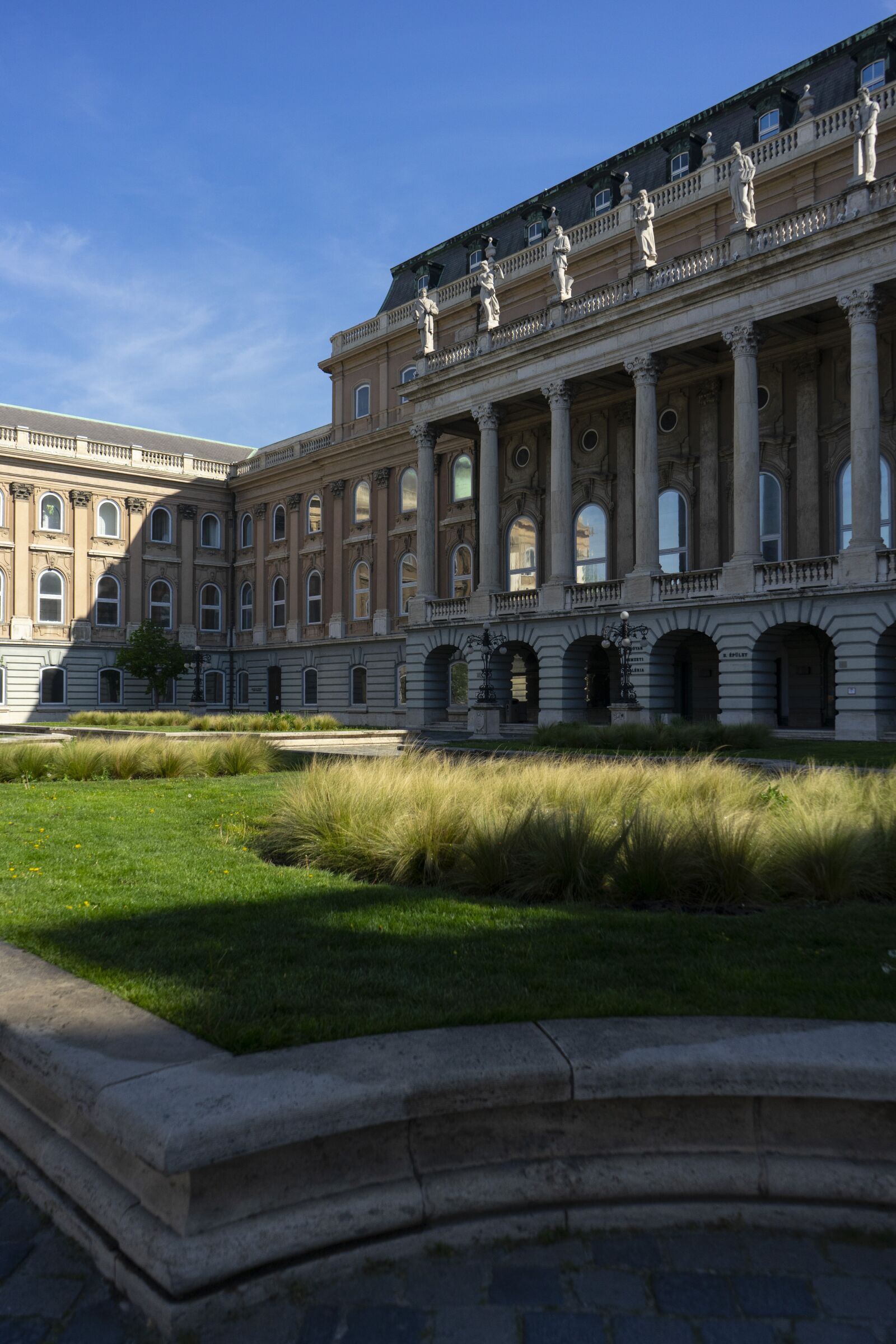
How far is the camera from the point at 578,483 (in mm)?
42094

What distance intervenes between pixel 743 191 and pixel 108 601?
40.8 meters

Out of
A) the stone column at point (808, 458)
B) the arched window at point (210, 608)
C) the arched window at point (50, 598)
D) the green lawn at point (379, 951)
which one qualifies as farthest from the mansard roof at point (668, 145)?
the green lawn at point (379, 951)

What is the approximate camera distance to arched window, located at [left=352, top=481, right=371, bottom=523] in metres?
53.4

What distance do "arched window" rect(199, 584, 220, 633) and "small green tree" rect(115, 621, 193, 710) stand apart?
238 inches

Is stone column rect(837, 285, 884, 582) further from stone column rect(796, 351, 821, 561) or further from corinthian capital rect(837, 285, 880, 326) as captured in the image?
stone column rect(796, 351, 821, 561)

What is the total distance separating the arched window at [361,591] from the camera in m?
52.9

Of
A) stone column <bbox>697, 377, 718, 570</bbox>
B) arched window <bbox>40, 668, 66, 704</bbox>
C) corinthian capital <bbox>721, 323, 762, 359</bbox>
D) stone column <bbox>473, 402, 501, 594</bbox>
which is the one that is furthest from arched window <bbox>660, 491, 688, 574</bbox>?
arched window <bbox>40, 668, 66, 704</bbox>

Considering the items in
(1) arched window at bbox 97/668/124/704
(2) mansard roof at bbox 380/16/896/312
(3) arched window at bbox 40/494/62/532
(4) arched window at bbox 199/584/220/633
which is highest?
(2) mansard roof at bbox 380/16/896/312

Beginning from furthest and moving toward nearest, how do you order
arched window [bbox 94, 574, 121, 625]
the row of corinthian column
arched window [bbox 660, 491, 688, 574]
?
1. arched window [bbox 94, 574, 121, 625]
2. arched window [bbox 660, 491, 688, 574]
3. the row of corinthian column

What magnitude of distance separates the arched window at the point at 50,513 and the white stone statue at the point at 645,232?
35.8 metres

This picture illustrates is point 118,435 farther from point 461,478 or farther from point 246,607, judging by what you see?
point 461,478

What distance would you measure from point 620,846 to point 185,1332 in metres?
4.92

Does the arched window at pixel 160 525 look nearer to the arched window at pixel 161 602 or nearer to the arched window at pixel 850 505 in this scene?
the arched window at pixel 161 602

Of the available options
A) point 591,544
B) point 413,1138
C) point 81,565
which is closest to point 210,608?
point 81,565
